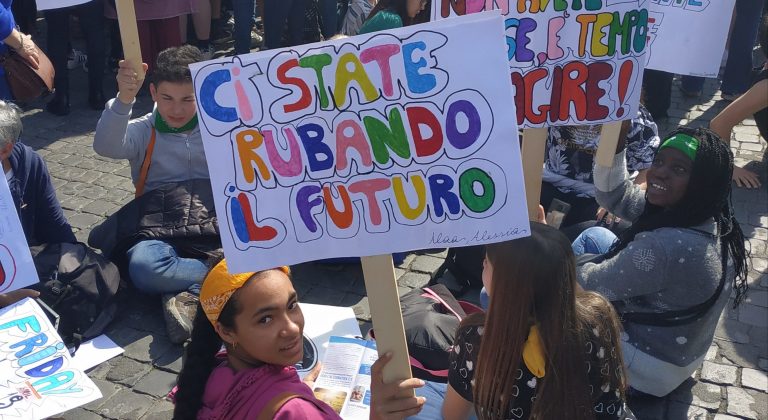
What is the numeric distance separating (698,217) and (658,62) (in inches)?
60.7

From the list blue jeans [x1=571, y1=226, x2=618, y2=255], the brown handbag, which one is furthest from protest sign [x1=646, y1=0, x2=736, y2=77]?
the brown handbag

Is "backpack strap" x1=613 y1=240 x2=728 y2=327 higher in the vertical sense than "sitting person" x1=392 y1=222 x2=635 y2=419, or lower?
lower

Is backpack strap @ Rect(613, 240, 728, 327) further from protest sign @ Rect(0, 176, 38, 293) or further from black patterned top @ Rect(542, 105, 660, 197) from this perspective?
protest sign @ Rect(0, 176, 38, 293)

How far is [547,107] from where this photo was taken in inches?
123

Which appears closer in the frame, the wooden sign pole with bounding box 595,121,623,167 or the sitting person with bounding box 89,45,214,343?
the wooden sign pole with bounding box 595,121,623,167

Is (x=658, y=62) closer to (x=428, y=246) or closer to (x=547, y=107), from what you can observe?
(x=547, y=107)

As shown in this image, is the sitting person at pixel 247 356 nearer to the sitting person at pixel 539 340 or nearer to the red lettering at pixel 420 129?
the sitting person at pixel 539 340

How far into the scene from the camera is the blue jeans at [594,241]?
412 centimetres

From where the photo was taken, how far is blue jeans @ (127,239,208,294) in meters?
4.27

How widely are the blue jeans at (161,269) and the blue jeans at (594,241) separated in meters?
2.08

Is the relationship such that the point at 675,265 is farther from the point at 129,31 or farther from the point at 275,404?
the point at 129,31

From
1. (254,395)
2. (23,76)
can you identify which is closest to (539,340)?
(254,395)

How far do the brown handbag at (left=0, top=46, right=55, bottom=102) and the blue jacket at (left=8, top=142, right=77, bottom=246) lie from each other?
1.41 metres

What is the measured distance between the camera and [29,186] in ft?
13.1
